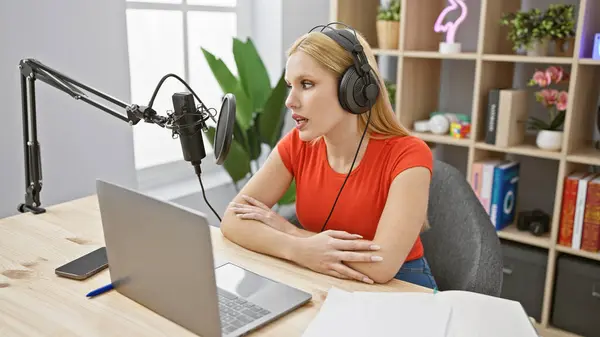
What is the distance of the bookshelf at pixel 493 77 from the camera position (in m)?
2.10

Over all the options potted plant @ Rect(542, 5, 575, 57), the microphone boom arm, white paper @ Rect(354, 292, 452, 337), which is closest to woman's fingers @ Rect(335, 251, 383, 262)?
white paper @ Rect(354, 292, 452, 337)

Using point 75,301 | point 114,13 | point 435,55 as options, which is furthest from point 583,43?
point 75,301

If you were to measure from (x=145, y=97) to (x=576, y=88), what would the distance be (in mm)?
1809

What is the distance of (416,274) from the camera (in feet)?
4.51

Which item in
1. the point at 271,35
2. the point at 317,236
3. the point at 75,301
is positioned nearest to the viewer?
the point at 75,301

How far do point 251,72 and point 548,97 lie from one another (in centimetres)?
124

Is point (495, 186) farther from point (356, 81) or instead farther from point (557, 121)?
point (356, 81)

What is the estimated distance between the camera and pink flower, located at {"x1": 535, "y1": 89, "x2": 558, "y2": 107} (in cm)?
220

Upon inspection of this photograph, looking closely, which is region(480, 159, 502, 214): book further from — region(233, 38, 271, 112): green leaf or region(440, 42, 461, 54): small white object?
region(233, 38, 271, 112): green leaf

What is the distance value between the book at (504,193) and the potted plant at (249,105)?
2.81ft

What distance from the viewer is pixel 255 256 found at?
1277 millimetres

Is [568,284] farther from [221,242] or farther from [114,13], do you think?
[114,13]

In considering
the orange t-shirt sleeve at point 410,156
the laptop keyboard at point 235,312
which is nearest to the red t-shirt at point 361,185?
the orange t-shirt sleeve at point 410,156

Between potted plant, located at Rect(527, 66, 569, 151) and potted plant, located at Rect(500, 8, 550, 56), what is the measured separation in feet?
0.29
